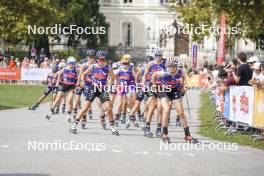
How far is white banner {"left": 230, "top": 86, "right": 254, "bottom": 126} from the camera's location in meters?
20.1

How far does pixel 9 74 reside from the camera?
56.9m

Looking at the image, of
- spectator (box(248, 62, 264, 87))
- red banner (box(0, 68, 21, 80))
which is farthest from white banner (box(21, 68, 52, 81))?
spectator (box(248, 62, 264, 87))

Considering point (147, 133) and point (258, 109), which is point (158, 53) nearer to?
point (147, 133)

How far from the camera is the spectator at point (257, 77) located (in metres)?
19.4

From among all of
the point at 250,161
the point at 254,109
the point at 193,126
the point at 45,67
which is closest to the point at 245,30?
the point at 45,67

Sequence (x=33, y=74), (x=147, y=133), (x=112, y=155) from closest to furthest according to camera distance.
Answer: (x=112, y=155) < (x=147, y=133) < (x=33, y=74)

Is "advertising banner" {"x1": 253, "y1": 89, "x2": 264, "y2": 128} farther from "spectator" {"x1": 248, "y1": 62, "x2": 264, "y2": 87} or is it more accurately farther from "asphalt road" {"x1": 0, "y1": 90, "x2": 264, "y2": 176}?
"asphalt road" {"x1": 0, "y1": 90, "x2": 264, "y2": 176}

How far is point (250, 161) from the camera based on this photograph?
611 inches

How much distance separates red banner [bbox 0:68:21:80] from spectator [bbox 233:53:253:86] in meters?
36.5

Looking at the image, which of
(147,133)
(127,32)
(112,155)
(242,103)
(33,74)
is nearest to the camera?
(112,155)

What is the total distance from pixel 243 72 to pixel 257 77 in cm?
88

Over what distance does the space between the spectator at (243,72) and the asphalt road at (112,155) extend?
78.0 inches

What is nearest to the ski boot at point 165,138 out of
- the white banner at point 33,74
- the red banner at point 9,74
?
the white banner at point 33,74

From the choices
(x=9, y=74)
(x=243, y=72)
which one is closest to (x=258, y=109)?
(x=243, y=72)
